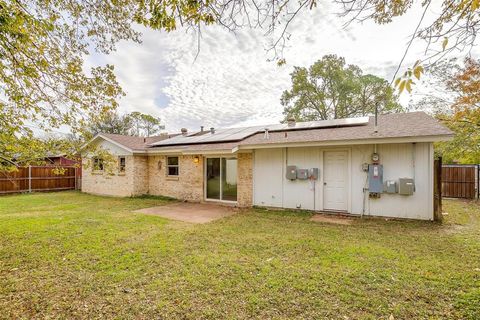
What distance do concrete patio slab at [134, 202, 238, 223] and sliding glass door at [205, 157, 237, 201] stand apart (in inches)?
24.9

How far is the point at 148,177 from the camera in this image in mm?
13555

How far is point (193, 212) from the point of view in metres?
9.03

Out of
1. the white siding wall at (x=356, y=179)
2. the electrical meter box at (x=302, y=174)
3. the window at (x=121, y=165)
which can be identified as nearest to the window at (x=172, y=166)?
the window at (x=121, y=165)

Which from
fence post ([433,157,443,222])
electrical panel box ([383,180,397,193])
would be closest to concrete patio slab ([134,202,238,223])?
electrical panel box ([383,180,397,193])

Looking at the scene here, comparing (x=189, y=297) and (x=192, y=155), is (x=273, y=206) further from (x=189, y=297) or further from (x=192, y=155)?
(x=189, y=297)

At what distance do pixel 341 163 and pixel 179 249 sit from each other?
6001 mm

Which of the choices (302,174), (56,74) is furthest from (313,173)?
(56,74)

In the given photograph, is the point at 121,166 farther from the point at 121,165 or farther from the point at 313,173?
the point at 313,173

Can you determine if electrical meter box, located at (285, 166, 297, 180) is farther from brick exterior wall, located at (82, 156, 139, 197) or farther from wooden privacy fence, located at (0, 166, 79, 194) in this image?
wooden privacy fence, located at (0, 166, 79, 194)

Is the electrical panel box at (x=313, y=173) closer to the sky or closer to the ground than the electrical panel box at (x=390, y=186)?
closer to the sky

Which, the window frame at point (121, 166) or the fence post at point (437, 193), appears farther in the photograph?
the window frame at point (121, 166)

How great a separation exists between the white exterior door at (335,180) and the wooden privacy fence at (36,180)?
14325mm

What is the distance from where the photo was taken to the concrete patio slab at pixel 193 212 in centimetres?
803

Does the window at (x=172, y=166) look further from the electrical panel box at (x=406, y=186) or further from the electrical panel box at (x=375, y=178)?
the electrical panel box at (x=406, y=186)
